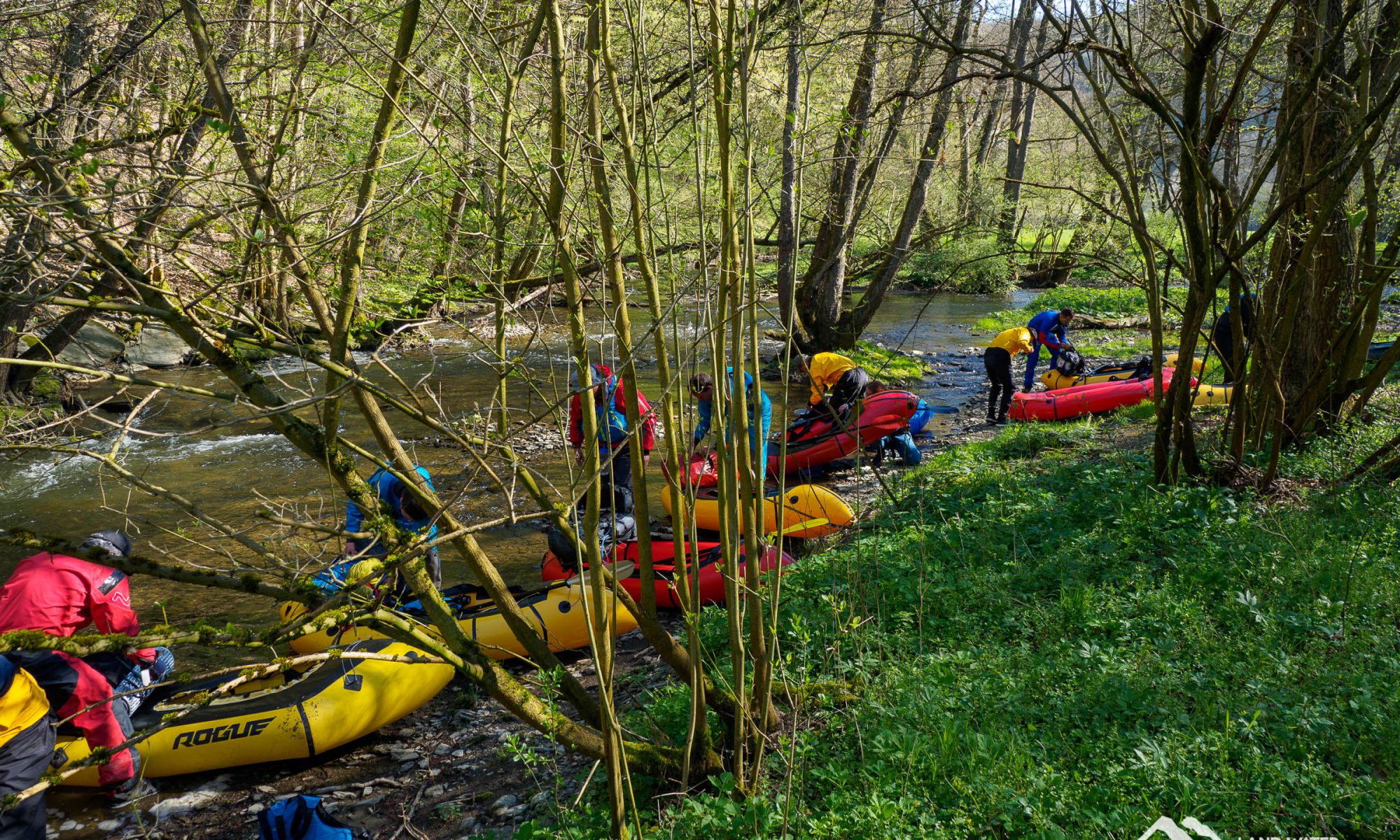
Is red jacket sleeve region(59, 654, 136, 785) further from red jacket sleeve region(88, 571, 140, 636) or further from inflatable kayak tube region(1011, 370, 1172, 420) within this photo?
inflatable kayak tube region(1011, 370, 1172, 420)

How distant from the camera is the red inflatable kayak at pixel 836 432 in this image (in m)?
8.81

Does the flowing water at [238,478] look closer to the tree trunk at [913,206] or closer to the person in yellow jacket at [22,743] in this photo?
the person in yellow jacket at [22,743]

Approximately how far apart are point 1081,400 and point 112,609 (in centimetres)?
949

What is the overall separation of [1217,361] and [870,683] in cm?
938

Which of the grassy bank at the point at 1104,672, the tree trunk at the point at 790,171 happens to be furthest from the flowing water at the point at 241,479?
the grassy bank at the point at 1104,672

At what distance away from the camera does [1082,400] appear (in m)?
9.87

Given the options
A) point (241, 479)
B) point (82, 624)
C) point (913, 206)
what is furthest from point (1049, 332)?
point (82, 624)

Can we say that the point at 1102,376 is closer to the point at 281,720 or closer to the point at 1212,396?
the point at 1212,396

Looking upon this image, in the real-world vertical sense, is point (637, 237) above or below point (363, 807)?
above

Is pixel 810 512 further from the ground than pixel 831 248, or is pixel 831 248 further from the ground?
pixel 831 248

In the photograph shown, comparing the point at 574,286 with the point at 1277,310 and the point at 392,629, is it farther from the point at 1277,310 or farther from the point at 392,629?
the point at 1277,310

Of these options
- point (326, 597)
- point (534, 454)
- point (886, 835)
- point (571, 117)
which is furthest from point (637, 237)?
point (534, 454)

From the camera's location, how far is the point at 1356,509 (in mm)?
4762

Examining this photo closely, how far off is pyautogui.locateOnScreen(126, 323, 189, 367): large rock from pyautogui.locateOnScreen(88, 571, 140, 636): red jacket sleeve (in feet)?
33.7
